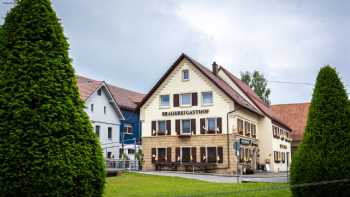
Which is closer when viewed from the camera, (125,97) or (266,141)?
(266,141)

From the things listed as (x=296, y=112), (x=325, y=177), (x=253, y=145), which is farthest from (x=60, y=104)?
(x=296, y=112)

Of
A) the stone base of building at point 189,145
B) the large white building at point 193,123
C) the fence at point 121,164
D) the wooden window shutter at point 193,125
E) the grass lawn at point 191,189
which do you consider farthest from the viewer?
the wooden window shutter at point 193,125

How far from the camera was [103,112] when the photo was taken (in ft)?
162

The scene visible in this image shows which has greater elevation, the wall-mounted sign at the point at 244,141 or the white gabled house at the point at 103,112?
the white gabled house at the point at 103,112

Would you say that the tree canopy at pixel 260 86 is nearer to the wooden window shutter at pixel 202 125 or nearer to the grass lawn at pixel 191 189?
the wooden window shutter at pixel 202 125

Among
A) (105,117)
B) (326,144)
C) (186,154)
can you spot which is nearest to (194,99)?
(186,154)

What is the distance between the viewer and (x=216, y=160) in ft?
138

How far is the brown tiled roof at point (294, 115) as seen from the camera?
66500mm

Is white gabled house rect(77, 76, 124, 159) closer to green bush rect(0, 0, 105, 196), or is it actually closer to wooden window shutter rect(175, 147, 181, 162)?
wooden window shutter rect(175, 147, 181, 162)

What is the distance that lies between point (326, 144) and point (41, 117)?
282 inches

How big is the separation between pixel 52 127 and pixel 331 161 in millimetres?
6929

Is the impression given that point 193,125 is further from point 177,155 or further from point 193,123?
point 177,155

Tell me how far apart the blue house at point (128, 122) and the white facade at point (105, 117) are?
145cm

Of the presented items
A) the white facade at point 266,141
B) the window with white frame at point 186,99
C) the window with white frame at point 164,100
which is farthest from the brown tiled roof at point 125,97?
the white facade at point 266,141
